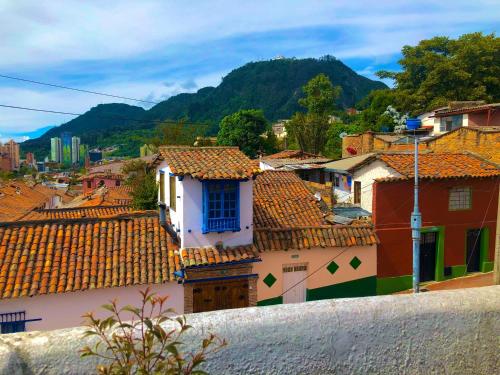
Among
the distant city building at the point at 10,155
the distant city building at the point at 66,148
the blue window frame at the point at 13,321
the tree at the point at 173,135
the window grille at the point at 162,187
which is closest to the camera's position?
the blue window frame at the point at 13,321

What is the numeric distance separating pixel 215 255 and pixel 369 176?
992 centimetres

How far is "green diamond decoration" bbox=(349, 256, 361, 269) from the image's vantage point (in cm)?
1525

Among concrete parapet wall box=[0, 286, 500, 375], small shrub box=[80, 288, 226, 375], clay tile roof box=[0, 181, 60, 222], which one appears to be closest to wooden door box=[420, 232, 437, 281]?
concrete parapet wall box=[0, 286, 500, 375]

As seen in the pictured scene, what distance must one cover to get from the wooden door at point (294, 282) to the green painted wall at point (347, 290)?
283mm

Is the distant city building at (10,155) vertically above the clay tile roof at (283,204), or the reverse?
the distant city building at (10,155)

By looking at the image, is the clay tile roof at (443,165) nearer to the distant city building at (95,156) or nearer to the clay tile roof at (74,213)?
the clay tile roof at (74,213)

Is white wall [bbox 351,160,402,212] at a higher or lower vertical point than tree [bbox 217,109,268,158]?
lower

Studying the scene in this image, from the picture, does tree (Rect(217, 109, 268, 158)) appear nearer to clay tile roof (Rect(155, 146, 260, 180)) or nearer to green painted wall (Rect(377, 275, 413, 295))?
green painted wall (Rect(377, 275, 413, 295))

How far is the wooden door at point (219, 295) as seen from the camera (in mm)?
12727

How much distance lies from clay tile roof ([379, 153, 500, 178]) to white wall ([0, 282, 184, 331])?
11.1 m

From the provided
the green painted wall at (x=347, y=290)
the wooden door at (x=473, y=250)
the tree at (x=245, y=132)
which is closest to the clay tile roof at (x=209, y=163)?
the green painted wall at (x=347, y=290)

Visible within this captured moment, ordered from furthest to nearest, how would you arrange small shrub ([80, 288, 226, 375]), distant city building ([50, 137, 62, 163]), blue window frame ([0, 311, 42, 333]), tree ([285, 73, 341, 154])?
distant city building ([50, 137, 62, 163]) → tree ([285, 73, 341, 154]) → blue window frame ([0, 311, 42, 333]) → small shrub ([80, 288, 226, 375])

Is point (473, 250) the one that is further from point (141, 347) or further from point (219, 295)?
point (141, 347)

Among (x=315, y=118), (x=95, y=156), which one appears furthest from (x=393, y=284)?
(x=95, y=156)
